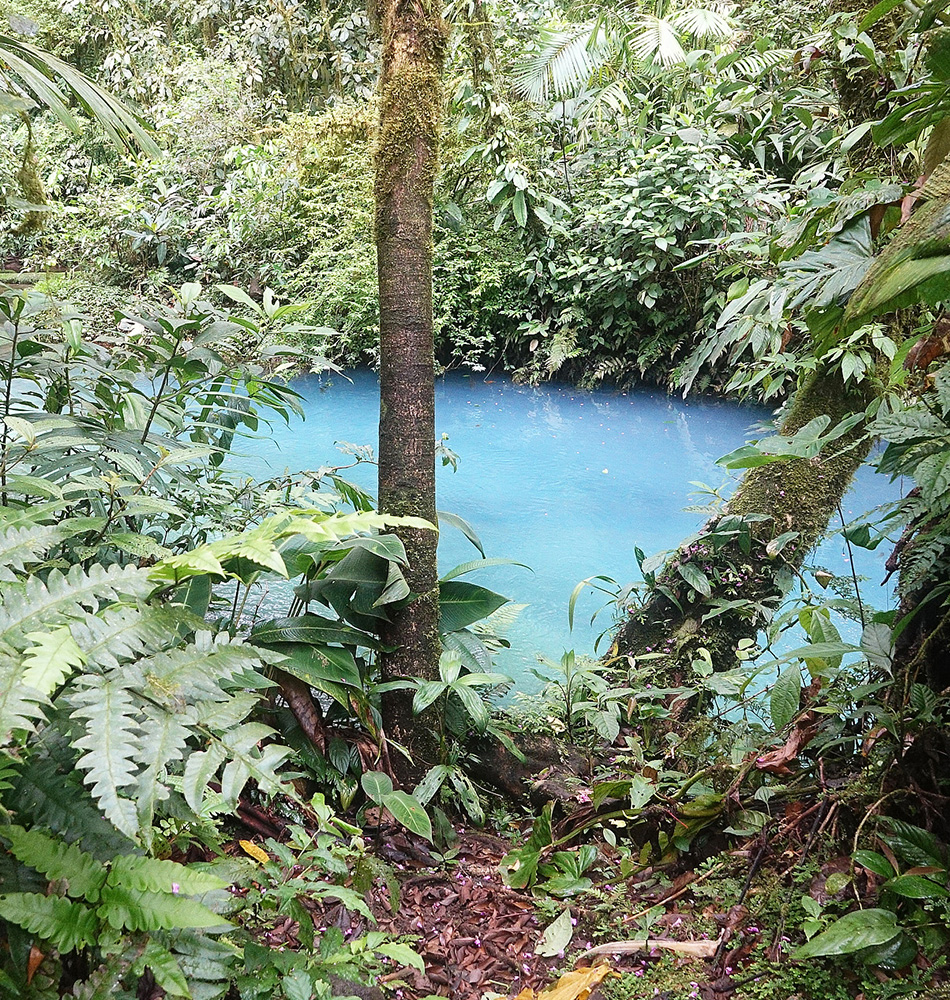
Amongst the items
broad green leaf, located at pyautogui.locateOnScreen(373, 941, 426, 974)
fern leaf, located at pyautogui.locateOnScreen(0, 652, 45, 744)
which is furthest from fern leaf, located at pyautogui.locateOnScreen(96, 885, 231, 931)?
broad green leaf, located at pyautogui.locateOnScreen(373, 941, 426, 974)

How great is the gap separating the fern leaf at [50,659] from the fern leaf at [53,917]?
226 mm

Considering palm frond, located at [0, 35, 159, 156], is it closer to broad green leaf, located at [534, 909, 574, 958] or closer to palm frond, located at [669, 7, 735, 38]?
broad green leaf, located at [534, 909, 574, 958]

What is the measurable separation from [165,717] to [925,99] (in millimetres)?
1131

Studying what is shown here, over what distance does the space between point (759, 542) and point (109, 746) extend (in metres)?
1.91

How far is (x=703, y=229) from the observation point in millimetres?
6395

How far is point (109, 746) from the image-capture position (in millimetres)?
715

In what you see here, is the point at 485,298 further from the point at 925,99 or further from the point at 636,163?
the point at 925,99

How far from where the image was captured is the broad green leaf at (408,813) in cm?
150

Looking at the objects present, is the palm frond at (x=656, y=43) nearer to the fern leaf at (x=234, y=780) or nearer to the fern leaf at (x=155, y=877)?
the fern leaf at (x=234, y=780)

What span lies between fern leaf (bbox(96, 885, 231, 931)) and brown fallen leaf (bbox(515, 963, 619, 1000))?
0.62m

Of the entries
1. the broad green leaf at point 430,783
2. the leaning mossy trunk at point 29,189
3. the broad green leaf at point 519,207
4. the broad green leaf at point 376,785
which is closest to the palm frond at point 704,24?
the broad green leaf at point 519,207

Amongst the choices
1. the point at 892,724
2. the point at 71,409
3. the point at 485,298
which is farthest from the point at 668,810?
the point at 485,298

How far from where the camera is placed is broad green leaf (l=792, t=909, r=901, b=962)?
1084 mm

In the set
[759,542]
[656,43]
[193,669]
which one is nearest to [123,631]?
[193,669]
